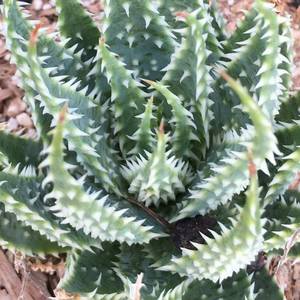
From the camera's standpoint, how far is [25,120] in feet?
4.61

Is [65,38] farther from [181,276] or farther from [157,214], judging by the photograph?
[181,276]

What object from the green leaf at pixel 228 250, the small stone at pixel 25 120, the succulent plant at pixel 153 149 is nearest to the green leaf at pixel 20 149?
the succulent plant at pixel 153 149

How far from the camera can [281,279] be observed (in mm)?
1198

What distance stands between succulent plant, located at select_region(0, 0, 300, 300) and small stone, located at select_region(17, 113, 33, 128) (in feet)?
1.40

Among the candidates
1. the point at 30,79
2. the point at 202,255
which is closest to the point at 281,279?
the point at 202,255

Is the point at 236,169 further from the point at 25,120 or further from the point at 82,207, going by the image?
the point at 25,120

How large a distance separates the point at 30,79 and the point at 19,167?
0.63ft

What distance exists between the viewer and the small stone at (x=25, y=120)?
1.40 meters

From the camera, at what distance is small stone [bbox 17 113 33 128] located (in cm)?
140

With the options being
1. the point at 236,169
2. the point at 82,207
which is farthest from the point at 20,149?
the point at 236,169

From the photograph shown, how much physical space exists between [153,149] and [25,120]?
0.62m

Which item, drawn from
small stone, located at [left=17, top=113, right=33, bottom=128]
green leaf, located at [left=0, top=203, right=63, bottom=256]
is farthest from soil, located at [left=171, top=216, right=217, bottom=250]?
small stone, located at [left=17, top=113, right=33, bottom=128]

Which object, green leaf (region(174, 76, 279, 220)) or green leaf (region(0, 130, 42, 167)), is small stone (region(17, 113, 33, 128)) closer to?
green leaf (region(0, 130, 42, 167))

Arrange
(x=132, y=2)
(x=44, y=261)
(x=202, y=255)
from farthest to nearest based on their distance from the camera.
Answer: (x=44, y=261) < (x=132, y=2) < (x=202, y=255)
